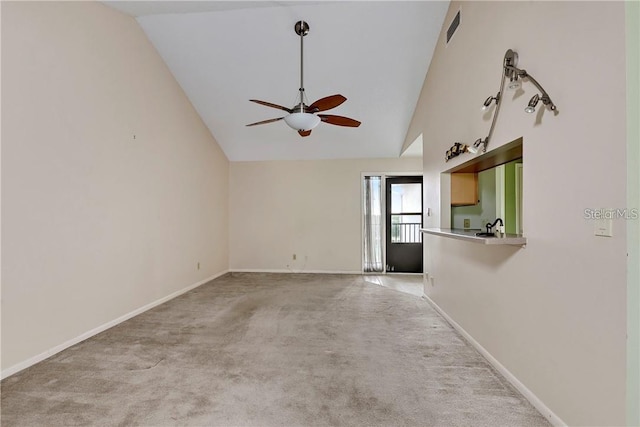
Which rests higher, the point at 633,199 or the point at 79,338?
the point at 633,199

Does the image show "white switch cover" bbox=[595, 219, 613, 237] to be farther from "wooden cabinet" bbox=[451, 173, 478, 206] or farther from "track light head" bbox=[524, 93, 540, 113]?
"wooden cabinet" bbox=[451, 173, 478, 206]

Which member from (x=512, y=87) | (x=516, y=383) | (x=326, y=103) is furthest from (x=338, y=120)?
(x=516, y=383)

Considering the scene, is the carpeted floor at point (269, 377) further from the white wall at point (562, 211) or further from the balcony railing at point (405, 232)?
the balcony railing at point (405, 232)

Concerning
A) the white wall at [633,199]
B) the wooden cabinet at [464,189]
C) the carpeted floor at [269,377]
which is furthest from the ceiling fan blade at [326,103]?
the carpeted floor at [269,377]

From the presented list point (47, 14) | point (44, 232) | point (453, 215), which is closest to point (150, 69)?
point (47, 14)

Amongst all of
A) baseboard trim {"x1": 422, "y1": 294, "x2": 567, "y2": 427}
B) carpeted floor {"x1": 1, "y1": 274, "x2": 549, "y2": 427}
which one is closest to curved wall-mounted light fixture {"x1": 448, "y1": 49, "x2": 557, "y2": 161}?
baseboard trim {"x1": 422, "y1": 294, "x2": 567, "y2": 427}

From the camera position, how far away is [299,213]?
6195 mm

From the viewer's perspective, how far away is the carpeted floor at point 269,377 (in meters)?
1.72

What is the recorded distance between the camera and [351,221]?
19.9 ft

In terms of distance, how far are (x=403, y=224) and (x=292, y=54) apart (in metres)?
3.79

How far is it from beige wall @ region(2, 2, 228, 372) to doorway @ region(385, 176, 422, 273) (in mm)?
3867

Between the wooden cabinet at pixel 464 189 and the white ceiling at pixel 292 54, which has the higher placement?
the white ceiling at pixel 292 54

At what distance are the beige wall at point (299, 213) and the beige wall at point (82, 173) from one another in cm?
193

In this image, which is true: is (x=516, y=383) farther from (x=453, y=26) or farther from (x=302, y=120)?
(x=453, y=26)
